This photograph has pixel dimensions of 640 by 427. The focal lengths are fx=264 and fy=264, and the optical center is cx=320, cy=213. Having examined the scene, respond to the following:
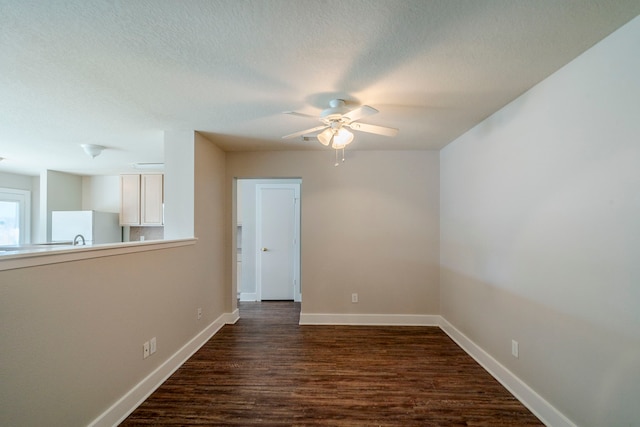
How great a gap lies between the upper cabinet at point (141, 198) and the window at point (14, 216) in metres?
1.66

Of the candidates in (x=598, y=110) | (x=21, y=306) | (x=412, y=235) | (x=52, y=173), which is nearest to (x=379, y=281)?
(x=412, y=235)

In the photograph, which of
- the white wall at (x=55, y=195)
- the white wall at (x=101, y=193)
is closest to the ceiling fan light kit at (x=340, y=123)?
the white wall at (x=101, y=193)

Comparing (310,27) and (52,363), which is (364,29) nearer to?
(310,27)

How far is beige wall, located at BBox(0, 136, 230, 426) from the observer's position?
1.23 meters

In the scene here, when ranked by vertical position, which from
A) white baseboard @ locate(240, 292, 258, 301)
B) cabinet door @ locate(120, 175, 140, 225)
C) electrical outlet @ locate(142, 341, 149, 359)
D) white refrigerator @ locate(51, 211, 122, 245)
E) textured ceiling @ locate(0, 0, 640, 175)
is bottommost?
white baseboard @ locate(240, 292, 258, 301)

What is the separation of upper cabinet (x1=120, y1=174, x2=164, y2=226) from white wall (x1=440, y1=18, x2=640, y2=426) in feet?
16.7

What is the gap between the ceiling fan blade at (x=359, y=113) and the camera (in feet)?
5.85

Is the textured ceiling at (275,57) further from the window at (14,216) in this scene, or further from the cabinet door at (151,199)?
the window at (14,216)

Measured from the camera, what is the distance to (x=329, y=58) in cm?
155

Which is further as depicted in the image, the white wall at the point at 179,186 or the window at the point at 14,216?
the window at the point at 14,216

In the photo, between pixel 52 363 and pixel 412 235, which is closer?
pixel 52 363

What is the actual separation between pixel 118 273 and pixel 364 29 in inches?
84.0

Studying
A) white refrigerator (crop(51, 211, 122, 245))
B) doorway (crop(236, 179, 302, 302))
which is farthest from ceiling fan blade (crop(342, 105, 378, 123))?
white refrigerator (crop(51, 211, 122, 245))

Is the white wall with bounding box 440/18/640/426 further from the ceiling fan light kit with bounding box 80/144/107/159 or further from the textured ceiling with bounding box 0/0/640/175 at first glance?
the ceiling fan light kit with bounding box 80/144/107/159
